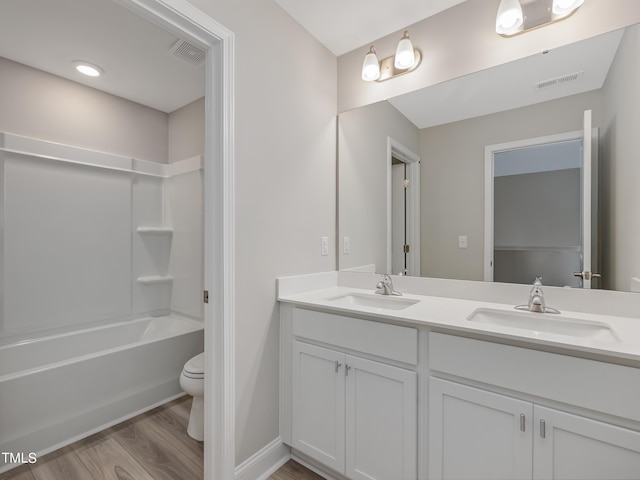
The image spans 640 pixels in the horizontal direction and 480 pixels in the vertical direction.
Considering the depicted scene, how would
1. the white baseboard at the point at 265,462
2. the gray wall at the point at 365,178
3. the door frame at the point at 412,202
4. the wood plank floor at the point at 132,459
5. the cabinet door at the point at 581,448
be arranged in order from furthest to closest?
1. the gray wall at the point at 365,178
2. the door frame at the point at 412,202
3. the wood plank floor at the point at 132,459
4. the white baseboard at the point at 265,462
5. the cabinet door at the point at 581,448

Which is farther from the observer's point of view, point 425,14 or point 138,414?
point 138,414

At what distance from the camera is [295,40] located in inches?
70.9

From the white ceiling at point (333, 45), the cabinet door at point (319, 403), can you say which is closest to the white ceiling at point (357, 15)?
the white ceiling at point (333, 45)

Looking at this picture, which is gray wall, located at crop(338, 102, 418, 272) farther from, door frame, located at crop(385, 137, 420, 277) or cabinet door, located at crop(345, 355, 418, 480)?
cabinet door, located at crop(345, 355, 418, 480)

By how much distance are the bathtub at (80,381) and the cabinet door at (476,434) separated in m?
2.02

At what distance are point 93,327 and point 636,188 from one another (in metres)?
3.55

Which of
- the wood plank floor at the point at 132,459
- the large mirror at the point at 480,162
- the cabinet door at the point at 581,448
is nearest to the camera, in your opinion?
the cabinet door at the point at 581,448

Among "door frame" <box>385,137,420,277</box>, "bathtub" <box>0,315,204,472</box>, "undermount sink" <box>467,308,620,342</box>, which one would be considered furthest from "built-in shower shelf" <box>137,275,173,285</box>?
"undermount sink" <box>467,308,620,342</box>

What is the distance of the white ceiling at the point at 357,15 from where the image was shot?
1664 mm

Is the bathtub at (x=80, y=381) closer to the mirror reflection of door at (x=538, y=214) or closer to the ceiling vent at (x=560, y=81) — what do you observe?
the mirror reflection of door at (x=538, y=214)

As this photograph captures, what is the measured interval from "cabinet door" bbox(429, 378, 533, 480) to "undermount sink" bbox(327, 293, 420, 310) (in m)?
0.50

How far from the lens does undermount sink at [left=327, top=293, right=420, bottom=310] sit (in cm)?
167

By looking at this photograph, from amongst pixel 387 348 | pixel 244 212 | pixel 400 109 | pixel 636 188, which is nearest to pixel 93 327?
pixel 244 212

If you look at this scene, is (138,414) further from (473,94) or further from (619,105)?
(619,105)
